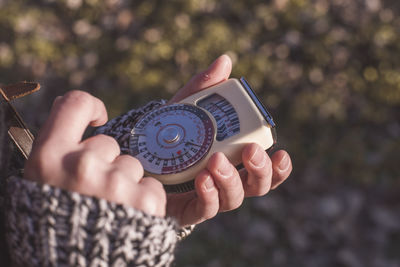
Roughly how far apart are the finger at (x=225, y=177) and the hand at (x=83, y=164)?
0.61 feet

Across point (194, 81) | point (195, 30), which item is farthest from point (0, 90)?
point (195, 30)

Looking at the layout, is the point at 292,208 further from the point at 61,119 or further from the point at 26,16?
the point at 26,16

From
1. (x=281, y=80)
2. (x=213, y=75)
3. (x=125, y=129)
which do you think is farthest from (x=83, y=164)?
(x=281, y=80)

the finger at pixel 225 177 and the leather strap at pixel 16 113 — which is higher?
the leather strap at pixel 16 113

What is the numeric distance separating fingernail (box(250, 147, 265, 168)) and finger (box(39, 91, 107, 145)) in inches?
19.2

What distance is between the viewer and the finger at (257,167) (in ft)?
4.14

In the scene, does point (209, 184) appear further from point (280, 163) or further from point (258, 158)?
point (280, 163)

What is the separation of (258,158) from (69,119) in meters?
0.56

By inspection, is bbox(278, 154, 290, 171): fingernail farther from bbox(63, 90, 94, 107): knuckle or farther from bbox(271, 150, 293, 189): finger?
bbox(63, 90, 94, 107): knuckle

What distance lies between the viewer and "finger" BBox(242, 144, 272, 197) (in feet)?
4.14

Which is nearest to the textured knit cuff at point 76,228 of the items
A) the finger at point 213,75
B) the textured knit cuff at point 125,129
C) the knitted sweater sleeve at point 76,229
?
the knitted sweater sleeve at point 76,229

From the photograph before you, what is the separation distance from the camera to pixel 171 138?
1.39m

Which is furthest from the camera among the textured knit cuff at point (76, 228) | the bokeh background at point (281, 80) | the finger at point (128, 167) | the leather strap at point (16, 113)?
the bokeh background at point (281, 80)

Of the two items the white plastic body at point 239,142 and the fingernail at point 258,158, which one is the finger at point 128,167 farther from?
the fingernail at point 258,158
